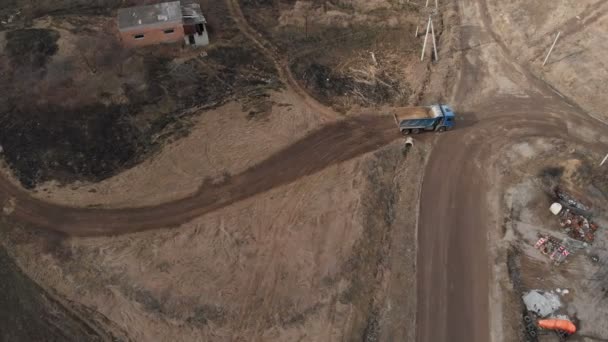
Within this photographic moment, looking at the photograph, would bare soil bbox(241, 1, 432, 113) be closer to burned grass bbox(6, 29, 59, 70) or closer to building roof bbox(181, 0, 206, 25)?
building roof bbox(181, 0, 206, 25)

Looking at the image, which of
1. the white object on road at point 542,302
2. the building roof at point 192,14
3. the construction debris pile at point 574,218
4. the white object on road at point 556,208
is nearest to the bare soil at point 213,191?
the building roof at point 192,14

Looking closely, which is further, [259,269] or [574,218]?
[574,218]

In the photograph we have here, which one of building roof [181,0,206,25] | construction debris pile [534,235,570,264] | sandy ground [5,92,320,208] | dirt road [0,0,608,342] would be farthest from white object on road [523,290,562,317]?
building roof [181,0,206,25]

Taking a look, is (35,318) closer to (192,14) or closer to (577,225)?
(192,14)

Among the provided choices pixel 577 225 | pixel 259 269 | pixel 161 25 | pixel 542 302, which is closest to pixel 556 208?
pixel 577 225

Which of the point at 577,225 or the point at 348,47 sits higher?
the point at 348,47
